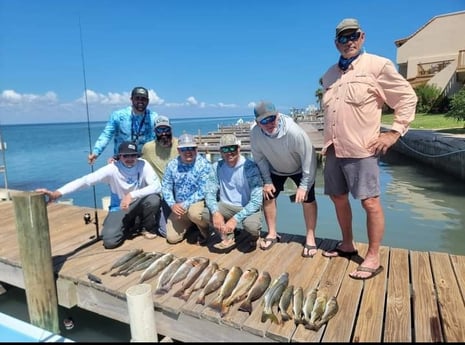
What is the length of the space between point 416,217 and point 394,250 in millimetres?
5544

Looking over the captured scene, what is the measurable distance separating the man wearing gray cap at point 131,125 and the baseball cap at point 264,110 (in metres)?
2.11

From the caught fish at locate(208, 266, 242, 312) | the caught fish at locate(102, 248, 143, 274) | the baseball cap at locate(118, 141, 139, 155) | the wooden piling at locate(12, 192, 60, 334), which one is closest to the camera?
the caught fish at locate(208, 266, 242, 312)

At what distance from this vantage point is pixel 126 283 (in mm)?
3473


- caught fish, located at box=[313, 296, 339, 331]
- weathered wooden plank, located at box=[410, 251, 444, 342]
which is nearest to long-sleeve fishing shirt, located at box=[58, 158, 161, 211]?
caught fish, located at box=[313, 296, 339, 331]

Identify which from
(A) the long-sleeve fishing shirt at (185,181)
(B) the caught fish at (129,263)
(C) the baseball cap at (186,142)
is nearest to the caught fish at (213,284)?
(B) the caught fish at (129,263)

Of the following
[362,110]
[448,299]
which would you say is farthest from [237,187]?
[448,299]

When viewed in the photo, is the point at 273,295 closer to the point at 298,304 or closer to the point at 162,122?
the point at 298,304

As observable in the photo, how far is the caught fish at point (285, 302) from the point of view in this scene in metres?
2.75

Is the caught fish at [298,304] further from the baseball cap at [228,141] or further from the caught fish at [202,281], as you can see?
the baseball cap at [228,141]

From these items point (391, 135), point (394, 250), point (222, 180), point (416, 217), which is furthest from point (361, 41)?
point (416, 217)

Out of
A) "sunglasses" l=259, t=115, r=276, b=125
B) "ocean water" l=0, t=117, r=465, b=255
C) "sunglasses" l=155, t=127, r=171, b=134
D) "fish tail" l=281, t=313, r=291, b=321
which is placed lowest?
"ocean water" l=0, t=117, r=465, b=255

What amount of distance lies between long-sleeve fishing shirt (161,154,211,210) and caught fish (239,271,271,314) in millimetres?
1446

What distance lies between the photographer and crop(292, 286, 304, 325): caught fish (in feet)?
8.86

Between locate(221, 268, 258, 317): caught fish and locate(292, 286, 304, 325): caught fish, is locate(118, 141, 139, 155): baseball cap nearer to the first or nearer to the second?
locate(221, 268, 258, 317): caught fish
